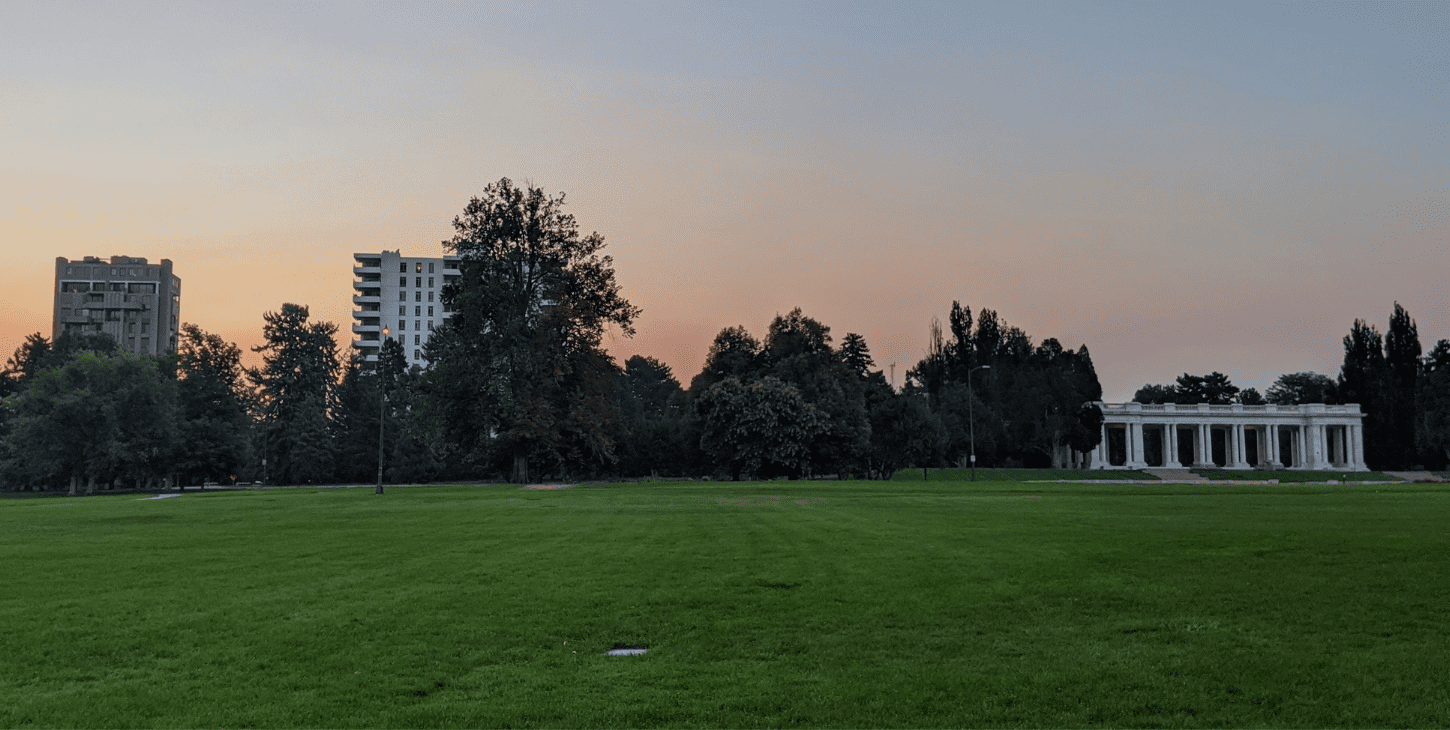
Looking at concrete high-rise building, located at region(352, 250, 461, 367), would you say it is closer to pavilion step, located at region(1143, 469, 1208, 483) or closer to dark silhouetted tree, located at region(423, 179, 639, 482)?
dark silhouetted tree, located at region(423, 179, 639, 482)

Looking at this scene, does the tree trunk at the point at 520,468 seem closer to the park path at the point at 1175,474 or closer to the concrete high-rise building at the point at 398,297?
the park path at the point at 1175,474

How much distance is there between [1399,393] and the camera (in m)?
104

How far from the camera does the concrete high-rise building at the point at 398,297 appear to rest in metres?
172

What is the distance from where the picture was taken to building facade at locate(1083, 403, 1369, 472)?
4345 inches

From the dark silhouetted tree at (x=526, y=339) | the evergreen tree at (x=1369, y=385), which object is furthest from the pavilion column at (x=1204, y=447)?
the dark silhouetted tree at (x=526, y=339)

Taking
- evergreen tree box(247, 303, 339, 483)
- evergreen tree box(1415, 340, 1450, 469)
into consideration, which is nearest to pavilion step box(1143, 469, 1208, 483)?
evergreen tree box(1415, 340, 1450, 469)

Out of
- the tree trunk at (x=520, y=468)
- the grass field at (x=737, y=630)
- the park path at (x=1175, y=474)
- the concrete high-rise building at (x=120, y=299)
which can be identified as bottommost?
the park path at (x=1175, y=474)

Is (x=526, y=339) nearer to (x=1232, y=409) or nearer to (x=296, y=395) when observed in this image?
(x=296, y=395)

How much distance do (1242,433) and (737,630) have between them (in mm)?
123572

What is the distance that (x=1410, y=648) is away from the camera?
29.2 feet

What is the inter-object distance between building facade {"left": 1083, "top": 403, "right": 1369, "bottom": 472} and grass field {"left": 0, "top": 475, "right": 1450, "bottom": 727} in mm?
98177

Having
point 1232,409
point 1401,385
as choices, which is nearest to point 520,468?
point 1232,409

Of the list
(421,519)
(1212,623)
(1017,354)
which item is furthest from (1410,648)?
(1017,354)

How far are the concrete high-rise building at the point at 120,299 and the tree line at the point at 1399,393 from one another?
185m
